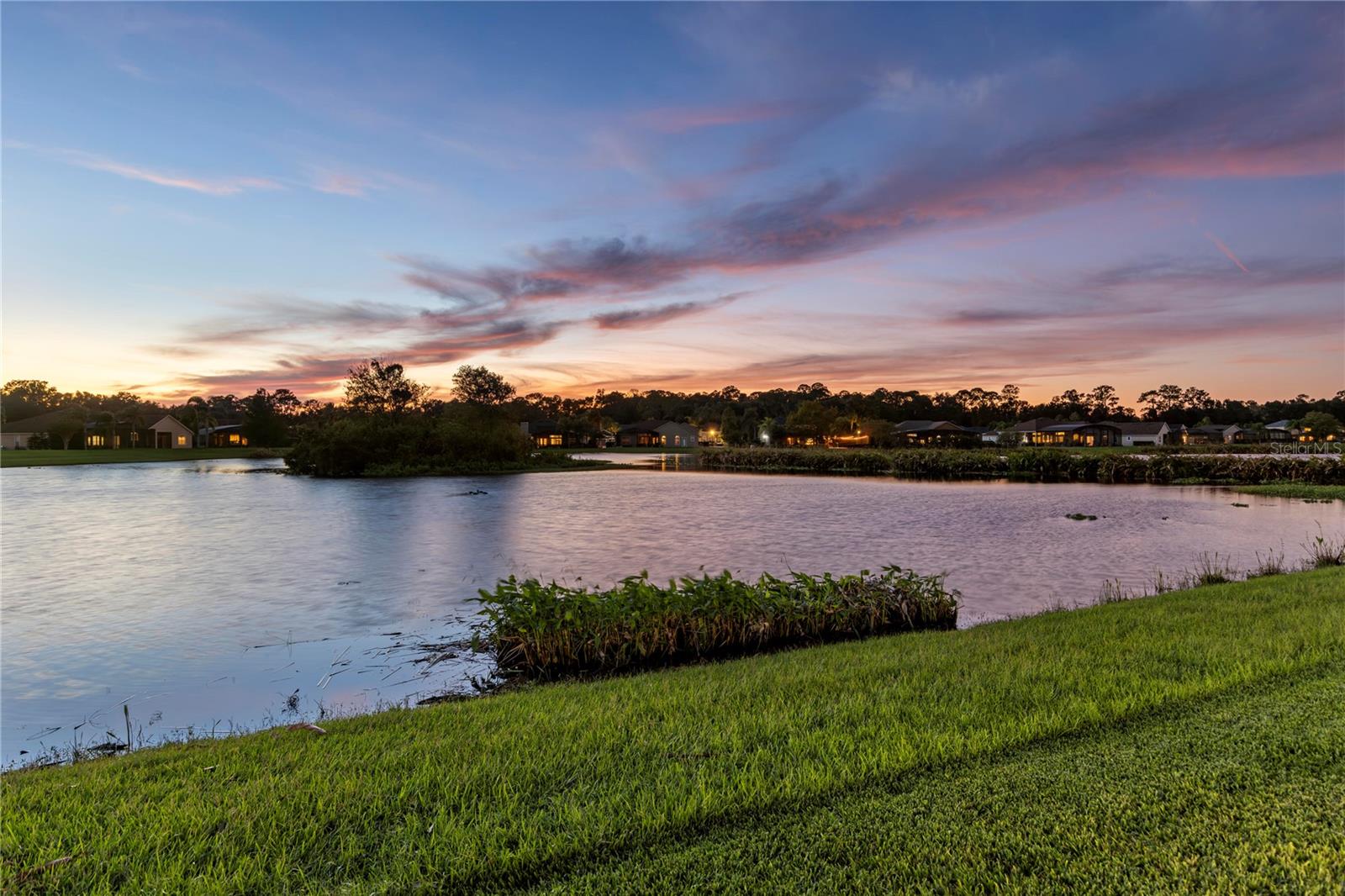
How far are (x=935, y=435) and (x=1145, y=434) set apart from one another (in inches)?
1108

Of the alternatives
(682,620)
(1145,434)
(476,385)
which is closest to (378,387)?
(476,385)

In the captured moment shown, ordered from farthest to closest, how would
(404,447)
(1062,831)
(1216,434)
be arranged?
(1216,434)
(404,447)
(1062,831)

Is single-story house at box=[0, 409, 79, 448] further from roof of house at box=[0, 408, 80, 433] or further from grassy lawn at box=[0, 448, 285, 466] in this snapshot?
grassy lawn at box=[0, 448, 285, 466]

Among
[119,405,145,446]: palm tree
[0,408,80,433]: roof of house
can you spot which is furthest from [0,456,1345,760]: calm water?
[0,408,80,433]: roof of house

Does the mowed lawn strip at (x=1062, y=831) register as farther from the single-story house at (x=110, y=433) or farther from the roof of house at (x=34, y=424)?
the roof of house at (x=34, y=424)

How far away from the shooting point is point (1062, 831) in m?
2.93

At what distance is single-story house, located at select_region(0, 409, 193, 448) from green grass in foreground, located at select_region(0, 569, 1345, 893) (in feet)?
263

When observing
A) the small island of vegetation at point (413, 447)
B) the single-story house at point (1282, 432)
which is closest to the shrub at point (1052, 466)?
the small island of vegetation at point (413, 447)

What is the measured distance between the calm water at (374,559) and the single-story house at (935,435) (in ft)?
182

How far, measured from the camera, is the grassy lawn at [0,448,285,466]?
4719 centimetres

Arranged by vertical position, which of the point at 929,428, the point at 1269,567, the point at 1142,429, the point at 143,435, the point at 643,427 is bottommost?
the point at 1269,567

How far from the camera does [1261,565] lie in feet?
38.5

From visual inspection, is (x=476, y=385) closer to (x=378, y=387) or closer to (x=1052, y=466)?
(x=378, y=387)

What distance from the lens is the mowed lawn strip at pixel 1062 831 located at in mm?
2629
